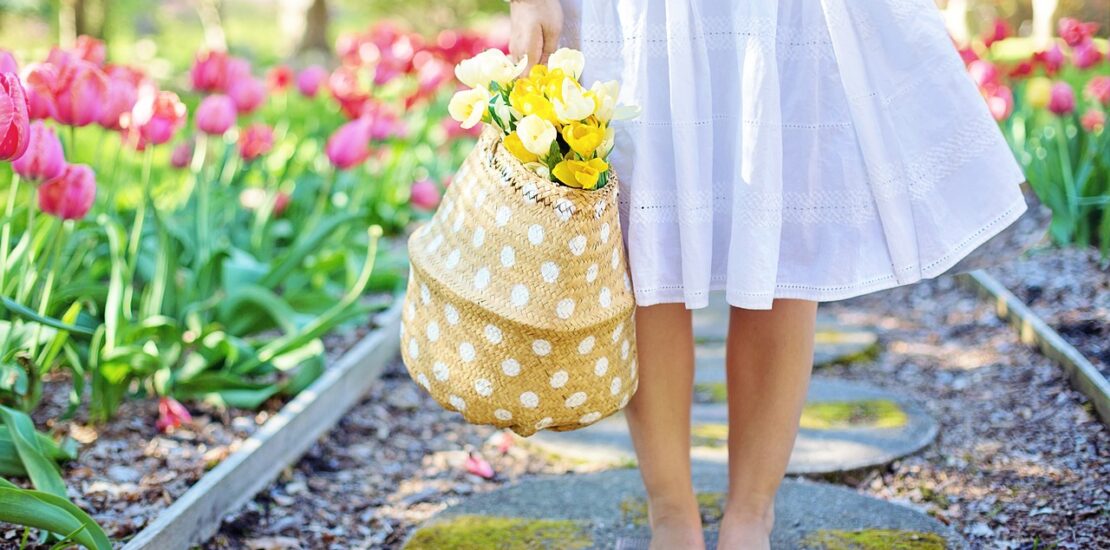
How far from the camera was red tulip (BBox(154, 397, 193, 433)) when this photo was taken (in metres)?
2.44

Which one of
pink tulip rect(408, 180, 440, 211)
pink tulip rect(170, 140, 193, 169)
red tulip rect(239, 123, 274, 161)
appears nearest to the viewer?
red tulip rect(239, 123, 274, 161)

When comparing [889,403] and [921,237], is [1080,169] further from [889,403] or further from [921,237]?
[921,237]

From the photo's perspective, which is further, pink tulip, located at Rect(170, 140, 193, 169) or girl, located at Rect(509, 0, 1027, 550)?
pink tulip, located at Rect(170, 140, 193, 169)

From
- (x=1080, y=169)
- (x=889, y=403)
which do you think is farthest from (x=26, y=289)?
(x=1080, y=169)

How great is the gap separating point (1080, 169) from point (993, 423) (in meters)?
1.43

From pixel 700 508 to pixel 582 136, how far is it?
930mm

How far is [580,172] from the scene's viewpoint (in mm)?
1449

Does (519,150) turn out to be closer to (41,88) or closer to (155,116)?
(41,88)

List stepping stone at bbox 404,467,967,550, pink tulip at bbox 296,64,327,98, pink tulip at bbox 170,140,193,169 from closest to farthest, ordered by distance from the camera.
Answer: stepping stone at bbox 404,467,967,550 < pink tulip at bbox 170,140,193,169 < pink tulip at bbox 296,64,327,98

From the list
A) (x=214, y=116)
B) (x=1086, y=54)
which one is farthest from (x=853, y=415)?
(x=1086, y=54)

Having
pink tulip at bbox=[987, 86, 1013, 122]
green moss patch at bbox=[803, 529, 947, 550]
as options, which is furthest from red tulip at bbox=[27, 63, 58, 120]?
pink tulip at bbox=[987, 86, 1013, 122]

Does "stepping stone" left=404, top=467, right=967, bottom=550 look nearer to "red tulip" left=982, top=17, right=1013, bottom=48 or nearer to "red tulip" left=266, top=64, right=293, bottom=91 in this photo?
"red tulip" left=266, top=64, right=293, bottom=91

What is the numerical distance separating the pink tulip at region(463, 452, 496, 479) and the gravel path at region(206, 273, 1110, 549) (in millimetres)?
22

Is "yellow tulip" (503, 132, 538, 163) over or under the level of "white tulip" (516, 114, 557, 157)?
under
